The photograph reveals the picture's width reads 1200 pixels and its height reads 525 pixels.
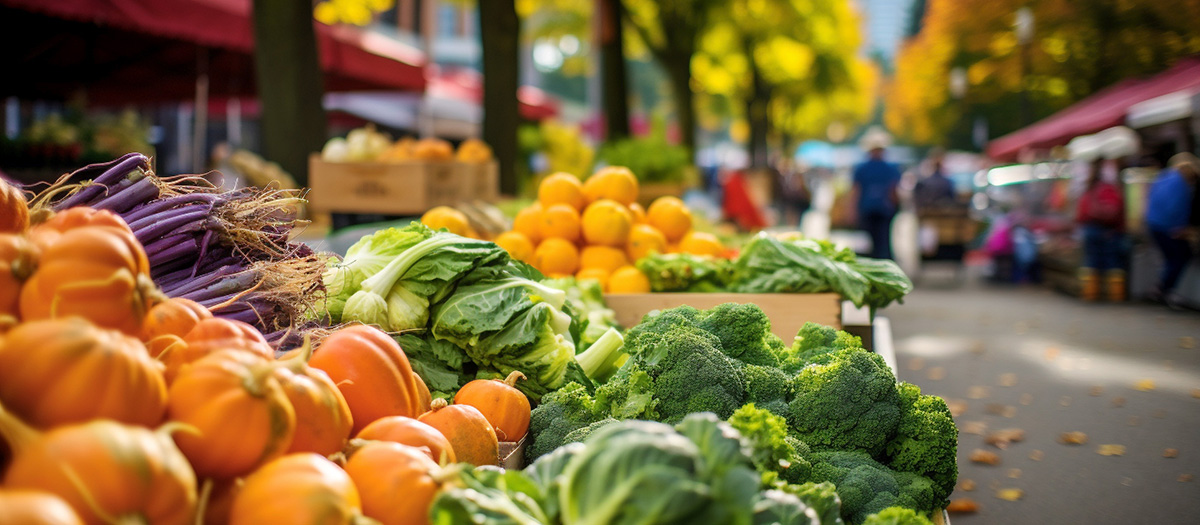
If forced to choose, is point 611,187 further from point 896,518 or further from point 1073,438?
point 1073,438

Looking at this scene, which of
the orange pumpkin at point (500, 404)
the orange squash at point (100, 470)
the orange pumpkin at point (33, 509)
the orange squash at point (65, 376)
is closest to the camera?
the orange pumpkin at point (33, 509)

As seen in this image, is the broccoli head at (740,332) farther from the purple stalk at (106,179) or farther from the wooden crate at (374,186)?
the wooden crate at (374,186)

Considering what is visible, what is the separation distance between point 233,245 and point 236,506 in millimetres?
1352

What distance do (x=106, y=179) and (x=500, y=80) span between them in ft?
27.3

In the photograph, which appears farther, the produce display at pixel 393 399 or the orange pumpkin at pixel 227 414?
the orange pumpkin at pixel 227 414

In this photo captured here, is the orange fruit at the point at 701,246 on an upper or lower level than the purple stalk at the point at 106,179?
lower

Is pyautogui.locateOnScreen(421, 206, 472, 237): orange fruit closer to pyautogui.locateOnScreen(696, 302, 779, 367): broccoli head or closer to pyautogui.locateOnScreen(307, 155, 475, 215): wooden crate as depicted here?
pyautogui.locateOnScreen(696, 302, 779, 367): broccoli head

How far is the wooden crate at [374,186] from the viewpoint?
7.18 m

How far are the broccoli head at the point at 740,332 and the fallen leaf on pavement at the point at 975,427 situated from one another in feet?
13.4

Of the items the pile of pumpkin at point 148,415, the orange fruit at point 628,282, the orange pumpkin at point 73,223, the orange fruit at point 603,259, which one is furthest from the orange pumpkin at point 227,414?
the orange fruit at point 603,259

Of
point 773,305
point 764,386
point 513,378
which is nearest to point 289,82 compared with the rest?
point 773,305

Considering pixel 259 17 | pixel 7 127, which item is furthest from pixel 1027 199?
pixel 7 127

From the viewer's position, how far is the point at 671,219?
5.50 m

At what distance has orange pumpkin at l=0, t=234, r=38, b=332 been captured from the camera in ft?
5.37
